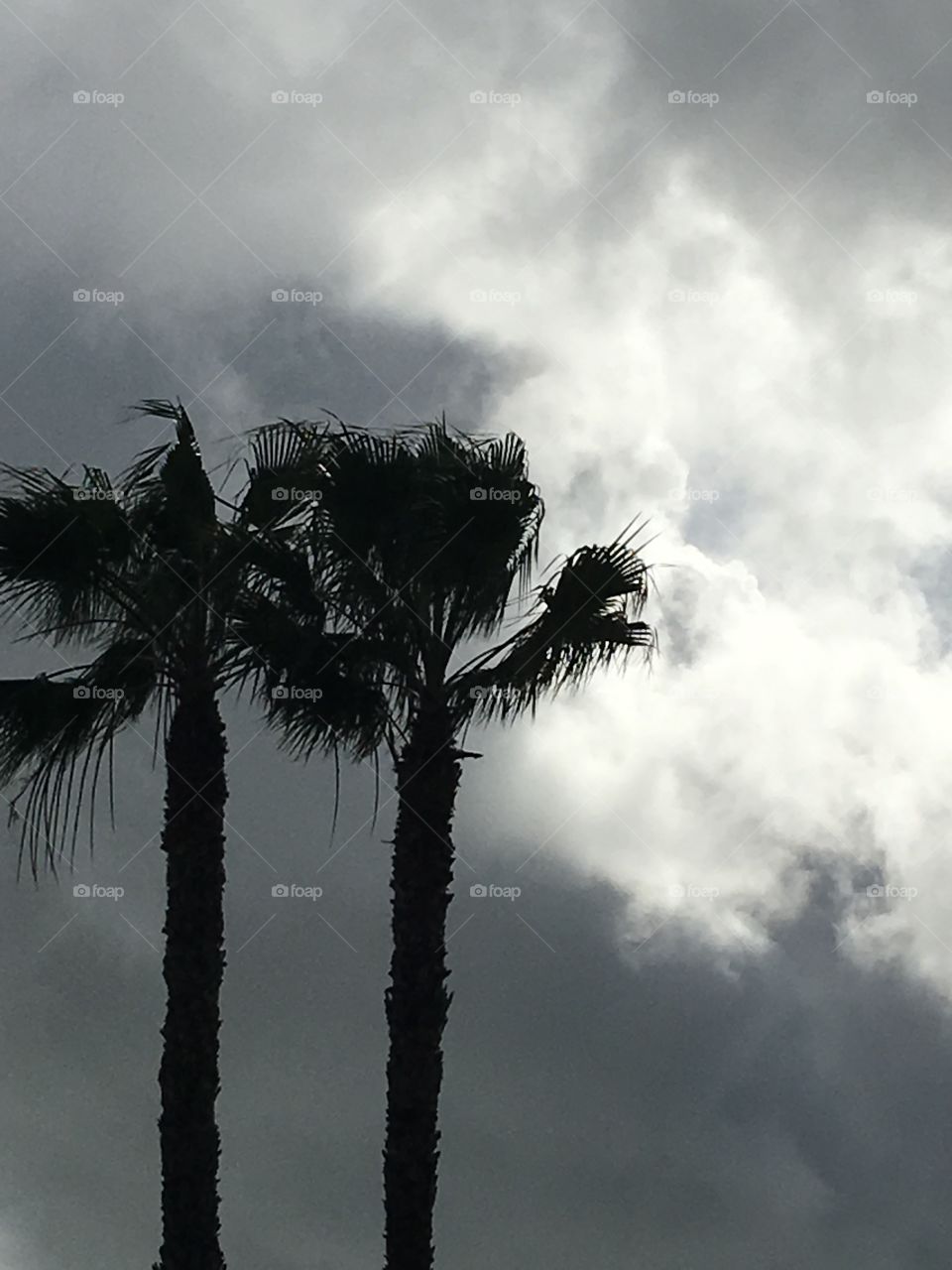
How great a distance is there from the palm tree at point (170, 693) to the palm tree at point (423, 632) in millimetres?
1044

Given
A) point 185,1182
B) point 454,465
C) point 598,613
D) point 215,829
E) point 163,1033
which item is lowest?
point 185,1182

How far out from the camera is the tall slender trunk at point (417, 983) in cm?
2017

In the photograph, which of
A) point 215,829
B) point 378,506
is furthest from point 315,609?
point 215,829

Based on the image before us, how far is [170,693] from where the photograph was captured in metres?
21.1

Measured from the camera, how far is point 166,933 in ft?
68.5

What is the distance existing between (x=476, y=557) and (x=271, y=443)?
3.69 meters

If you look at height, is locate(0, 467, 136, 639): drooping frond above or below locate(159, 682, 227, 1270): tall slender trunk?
above

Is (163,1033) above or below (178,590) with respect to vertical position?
below

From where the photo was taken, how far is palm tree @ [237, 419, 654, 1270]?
66.7ft

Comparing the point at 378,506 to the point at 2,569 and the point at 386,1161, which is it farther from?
the point at 386,1161

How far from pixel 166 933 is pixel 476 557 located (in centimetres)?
619

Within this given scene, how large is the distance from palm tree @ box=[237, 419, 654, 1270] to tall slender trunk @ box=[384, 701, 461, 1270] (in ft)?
0.06

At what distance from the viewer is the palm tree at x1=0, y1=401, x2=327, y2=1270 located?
20.4m

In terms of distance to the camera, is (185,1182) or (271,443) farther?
(271,443)
